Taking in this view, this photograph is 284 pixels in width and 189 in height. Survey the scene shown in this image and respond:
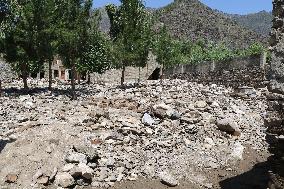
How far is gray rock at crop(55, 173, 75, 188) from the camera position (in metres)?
10.8

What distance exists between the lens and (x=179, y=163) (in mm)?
12172

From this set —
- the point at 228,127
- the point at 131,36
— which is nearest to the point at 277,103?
the point at 228,127

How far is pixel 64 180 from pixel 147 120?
4036 millimetres

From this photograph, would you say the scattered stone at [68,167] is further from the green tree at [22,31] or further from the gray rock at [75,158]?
the green tree at [22,31]

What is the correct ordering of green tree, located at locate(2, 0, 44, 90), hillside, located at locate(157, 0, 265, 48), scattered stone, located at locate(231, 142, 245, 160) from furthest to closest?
hillside, located at locate(157, 0, 265, 48)
green tree, located at locate(2, 0, 44, 90)
scattered stone, located at locate(231, 142, 245, 160)

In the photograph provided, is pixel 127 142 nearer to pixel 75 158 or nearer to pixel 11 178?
pixel 75 158

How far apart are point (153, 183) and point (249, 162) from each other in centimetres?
332

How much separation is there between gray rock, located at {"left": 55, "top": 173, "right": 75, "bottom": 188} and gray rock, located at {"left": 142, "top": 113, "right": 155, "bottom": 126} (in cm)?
373

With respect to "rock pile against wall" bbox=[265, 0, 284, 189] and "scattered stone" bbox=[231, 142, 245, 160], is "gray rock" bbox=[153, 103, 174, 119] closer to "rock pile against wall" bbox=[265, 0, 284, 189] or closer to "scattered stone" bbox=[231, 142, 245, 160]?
"scattered stone" bbox=[231, 142, 245, 160]

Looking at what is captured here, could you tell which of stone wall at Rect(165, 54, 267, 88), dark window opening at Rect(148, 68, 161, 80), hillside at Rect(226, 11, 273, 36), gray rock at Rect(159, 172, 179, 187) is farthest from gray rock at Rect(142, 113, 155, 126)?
hillside at Rect(226, 11, 273, 36)

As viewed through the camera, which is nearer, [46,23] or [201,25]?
[46,23]

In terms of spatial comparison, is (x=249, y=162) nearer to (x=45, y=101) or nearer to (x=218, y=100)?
(x=218, y=100)

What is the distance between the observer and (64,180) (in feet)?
35.5

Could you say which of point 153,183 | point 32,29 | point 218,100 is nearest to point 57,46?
point 32,29
